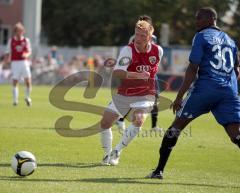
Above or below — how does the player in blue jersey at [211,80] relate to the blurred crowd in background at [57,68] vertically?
above

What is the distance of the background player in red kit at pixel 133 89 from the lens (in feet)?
35.3

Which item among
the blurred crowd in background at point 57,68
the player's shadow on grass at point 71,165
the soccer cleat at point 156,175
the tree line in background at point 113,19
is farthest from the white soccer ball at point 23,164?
the tree line in background at point 113,19

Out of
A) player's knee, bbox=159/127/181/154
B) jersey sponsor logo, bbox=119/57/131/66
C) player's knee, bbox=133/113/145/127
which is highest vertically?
jersey sponsor logo, bbox=119/57/131/66

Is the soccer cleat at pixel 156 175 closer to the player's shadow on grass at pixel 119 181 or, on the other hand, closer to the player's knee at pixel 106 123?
the player's shadow on grass at pixel 119 181

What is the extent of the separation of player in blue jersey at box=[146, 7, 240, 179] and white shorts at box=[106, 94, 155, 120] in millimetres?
1615

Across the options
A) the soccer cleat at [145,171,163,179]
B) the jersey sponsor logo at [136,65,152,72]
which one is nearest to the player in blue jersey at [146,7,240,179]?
the soccer cleat at [145,171,163,179]

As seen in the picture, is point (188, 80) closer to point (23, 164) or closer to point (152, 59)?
point (152, 59)

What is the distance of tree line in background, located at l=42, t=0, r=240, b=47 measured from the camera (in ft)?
181

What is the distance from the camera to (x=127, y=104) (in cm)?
1102

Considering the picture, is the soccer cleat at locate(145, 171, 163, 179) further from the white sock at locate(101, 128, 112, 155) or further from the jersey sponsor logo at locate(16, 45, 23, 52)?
the jersey sponsor logo at locate(16, 45, 23, 52)

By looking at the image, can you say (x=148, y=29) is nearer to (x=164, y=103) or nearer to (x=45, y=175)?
(x=45, y=175)

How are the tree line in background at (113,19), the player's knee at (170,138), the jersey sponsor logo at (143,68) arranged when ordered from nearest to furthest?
the player's knee at (170,138) < the jersey sponsor logo at (143,68) < the tree line in background at (113,19)

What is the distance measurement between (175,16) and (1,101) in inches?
1339

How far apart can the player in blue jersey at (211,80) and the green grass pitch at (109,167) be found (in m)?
0.88
